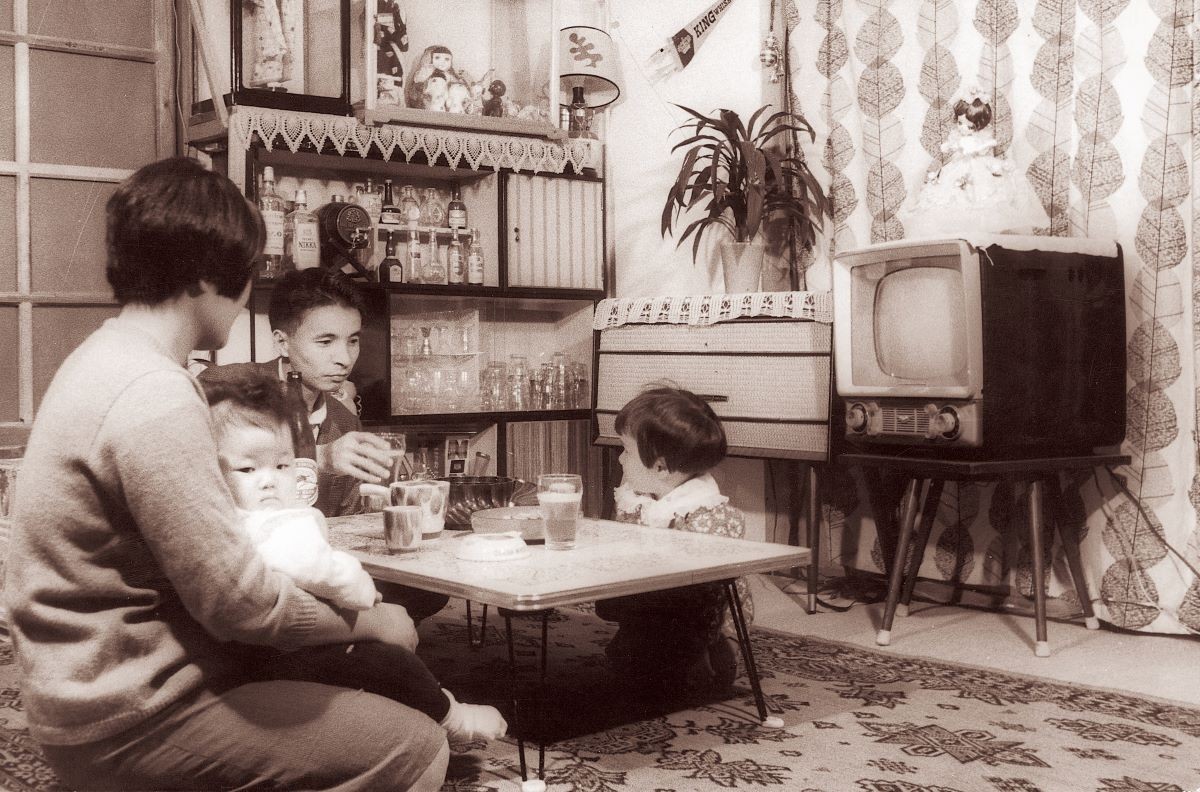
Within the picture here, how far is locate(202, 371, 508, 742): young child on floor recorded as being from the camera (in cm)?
148

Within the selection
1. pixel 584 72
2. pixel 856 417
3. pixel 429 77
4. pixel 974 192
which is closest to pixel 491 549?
pixel 856 417

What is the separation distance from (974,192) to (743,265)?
0.86 m

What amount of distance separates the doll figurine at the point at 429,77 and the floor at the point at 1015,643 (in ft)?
6.75

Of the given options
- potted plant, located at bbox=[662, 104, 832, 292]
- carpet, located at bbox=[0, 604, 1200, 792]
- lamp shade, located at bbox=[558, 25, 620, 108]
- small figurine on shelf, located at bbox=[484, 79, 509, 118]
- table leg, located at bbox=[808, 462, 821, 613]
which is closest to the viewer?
carpet, located at bbox=[0, 604, 1200, 792]

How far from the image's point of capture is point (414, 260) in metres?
4.09

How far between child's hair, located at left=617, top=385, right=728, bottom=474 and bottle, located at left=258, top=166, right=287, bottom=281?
1615 mm

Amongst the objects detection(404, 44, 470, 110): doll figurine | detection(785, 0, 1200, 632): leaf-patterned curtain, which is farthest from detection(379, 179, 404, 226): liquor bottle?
detection(785, 0, 1200, 632): leaf-patterned curtain

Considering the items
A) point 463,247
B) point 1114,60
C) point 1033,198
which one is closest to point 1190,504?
point 1033,198

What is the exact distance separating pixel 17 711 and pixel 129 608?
1.46 m

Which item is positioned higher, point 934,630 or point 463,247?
point 463,247

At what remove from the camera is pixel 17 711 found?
2.51m

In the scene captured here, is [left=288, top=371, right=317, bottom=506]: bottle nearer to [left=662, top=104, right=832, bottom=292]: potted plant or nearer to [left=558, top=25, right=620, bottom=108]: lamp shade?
[left=662, top=104, right=832, bottom=292]: potted plant

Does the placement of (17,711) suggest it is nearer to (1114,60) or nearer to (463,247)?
(463,247)

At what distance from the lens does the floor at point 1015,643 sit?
280 cm
